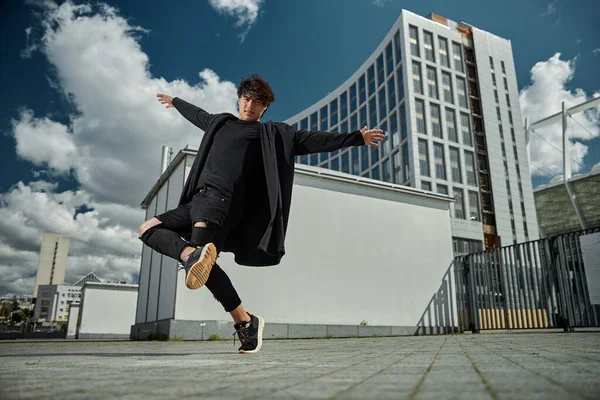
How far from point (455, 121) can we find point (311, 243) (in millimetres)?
36320

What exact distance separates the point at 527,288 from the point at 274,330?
22.6 feet

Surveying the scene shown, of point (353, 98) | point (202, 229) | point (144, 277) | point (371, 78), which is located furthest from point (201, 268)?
point (353, 98)

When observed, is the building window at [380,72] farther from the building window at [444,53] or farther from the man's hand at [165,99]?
the man's hand at [165,99]

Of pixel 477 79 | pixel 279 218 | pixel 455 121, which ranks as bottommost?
pixel 279 218

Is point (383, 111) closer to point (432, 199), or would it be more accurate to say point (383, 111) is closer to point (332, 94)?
point (332, 94)

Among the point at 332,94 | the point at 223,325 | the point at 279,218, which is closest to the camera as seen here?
the point at 279,218

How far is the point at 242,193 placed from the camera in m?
3.39

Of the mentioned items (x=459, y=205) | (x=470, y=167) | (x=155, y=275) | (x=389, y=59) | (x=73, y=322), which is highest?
(x=389, y=59)

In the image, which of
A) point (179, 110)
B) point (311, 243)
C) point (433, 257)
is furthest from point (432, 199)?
point (179, 110)

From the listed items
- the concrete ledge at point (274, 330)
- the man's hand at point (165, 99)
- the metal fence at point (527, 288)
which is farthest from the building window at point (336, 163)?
the man's hand at point (165, 99)

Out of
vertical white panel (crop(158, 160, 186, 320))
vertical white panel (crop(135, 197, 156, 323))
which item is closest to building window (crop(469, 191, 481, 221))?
vertical white panel (crop(135, 197, 156, 323))

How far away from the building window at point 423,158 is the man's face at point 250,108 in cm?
3731

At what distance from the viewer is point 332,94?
55.7 m

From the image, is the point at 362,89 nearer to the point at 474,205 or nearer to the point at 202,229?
the point at 474,205
